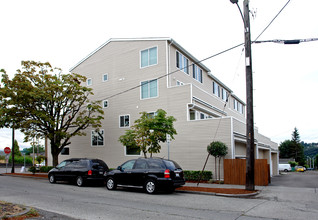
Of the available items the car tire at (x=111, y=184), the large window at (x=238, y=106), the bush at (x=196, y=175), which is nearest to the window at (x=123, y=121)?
the bush at (x=196, y=175)

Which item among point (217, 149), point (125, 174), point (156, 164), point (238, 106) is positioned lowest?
point (125, 174)

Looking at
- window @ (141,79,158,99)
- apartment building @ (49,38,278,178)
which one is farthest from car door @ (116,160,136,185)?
window @ (141,79,158,99)

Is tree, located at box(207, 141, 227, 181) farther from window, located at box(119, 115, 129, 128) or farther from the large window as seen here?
the large window

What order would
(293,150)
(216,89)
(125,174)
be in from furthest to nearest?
1. (293,150)
2. (216,89)
3. (125,174)

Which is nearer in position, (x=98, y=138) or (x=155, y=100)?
(x=155, y=100)

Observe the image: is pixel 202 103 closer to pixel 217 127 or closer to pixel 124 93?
pixel 217 127

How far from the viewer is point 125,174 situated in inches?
547

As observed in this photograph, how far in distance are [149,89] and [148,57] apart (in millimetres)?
2785

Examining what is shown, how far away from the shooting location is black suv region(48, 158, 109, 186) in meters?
16.0

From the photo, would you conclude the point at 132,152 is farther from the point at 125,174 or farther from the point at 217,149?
the point at 125,174

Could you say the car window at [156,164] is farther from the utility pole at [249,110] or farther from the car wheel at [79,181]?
the car wheel at [79,181]

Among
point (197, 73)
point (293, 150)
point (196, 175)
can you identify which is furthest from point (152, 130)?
point (293, 150)

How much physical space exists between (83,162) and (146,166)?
5.11 metres

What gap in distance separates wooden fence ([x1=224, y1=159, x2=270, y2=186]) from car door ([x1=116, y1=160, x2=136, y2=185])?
6.56 metres
